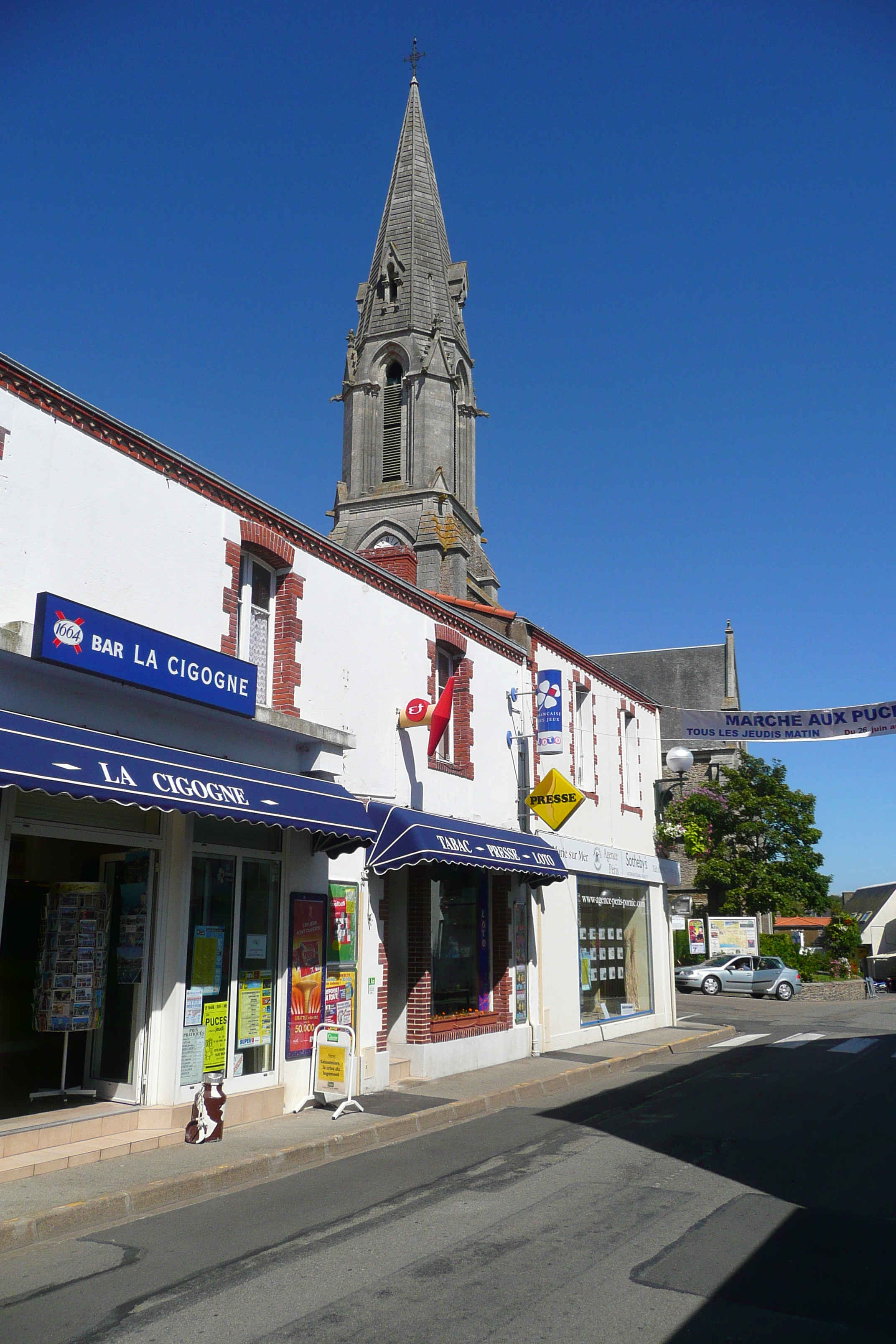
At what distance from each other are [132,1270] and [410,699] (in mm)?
8725

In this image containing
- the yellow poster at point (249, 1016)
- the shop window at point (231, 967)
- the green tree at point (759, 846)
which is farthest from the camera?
the green tree at point (759, 846)

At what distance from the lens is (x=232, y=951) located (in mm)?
10781

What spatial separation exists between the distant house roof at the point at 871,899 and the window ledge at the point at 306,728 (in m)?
55.2

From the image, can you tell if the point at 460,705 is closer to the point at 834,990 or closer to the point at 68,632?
the point at 68,632

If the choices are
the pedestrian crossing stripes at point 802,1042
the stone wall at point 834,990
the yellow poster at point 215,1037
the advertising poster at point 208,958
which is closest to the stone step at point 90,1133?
the yellow poster at point 215,1037

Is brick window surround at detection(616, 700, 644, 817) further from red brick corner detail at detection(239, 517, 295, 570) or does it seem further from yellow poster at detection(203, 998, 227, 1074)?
yellow poster at detection(203, 998, 227, 1074)

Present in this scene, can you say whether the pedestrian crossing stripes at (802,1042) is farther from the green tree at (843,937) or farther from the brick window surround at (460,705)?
the green tree at (843,937)

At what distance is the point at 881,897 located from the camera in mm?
65938

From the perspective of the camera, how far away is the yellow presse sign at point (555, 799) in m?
16.5

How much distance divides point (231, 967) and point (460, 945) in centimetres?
546

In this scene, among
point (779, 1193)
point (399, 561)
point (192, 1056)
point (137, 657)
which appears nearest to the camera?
point (779, 1193)

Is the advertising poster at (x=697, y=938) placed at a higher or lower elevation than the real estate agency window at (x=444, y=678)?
lower

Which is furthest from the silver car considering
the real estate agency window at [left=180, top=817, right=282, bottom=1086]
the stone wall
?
the real estate agency window at [left=180, top=817, right=282, bottom=1086]

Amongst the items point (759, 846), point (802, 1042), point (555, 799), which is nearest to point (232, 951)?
point (555, 799)
